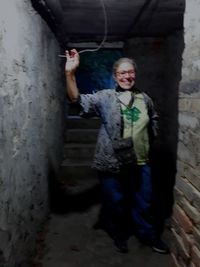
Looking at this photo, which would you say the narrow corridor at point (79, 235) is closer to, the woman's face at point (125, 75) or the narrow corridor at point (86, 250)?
the narrow corridor at point (86, 250)

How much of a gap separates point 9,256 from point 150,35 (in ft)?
15.1

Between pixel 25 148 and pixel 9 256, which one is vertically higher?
pixel 25 148

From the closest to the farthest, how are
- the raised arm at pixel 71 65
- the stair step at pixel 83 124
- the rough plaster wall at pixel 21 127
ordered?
the rough plaster wall at pixel 21 127 < the raised arm at pixel 71 65 < the stair step at pixel 83 124

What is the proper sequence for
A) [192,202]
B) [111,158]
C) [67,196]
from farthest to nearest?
[67,196], [111,158], [192,202]

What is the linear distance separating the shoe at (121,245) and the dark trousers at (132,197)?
0.04 metres

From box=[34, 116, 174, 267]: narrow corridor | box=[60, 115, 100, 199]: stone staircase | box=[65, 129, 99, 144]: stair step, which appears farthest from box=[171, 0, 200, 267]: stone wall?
box=[65, 129, 99, 144]: stair step

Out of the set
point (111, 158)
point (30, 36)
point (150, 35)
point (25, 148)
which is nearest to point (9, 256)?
point (25, 148)

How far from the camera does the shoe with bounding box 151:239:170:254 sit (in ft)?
9.93

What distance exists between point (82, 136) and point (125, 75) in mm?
3457

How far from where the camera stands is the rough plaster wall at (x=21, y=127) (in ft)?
6.48

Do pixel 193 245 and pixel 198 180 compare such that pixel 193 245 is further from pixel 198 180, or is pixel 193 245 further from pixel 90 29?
pixel 90 29

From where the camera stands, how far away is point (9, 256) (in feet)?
6.92

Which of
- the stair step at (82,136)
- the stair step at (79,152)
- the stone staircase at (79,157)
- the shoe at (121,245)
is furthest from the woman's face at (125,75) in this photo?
the stair step at (82,136)

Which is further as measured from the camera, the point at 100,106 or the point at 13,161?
the point at 100,106
